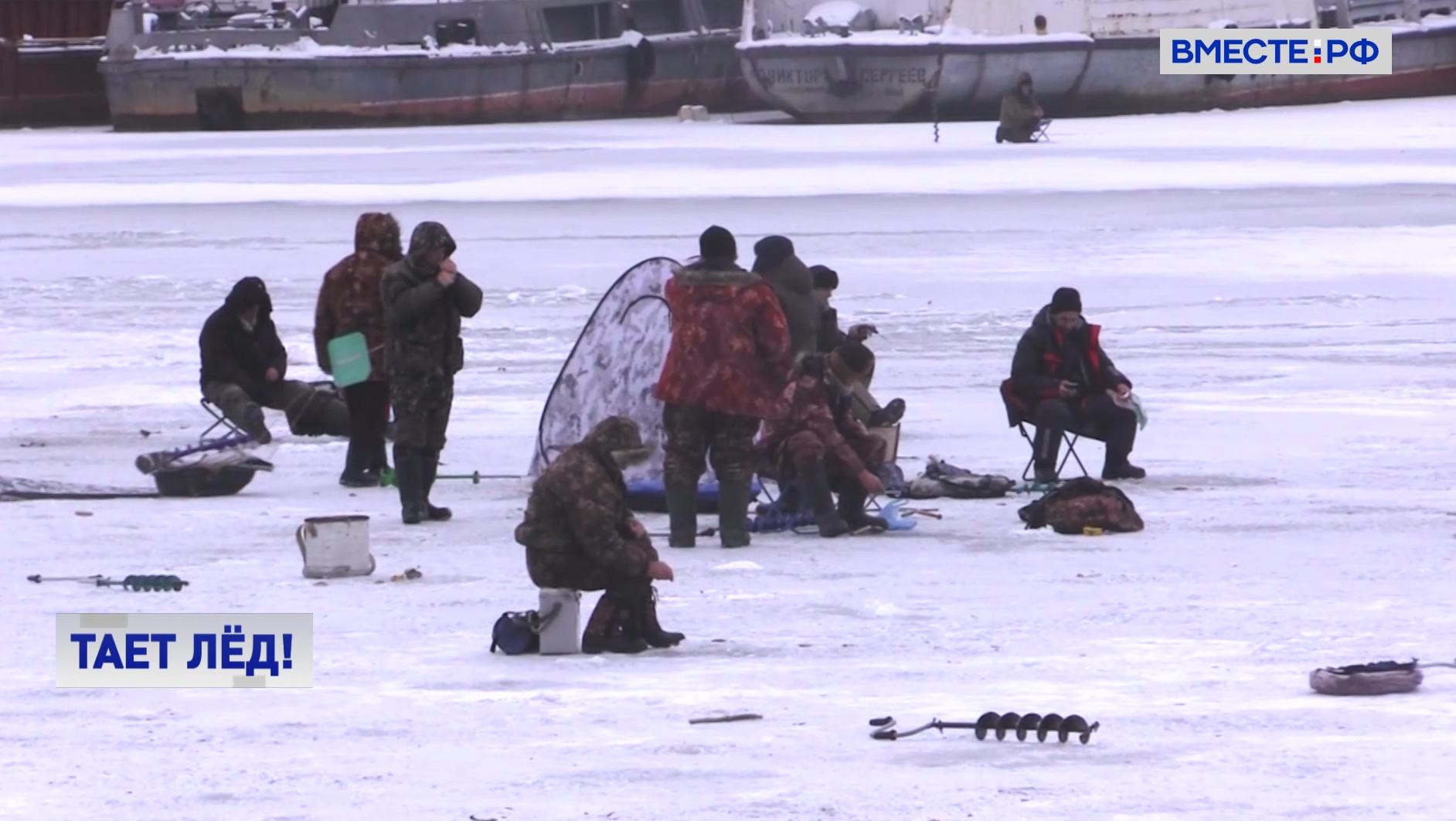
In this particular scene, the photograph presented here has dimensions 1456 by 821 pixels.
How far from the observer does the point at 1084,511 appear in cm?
952

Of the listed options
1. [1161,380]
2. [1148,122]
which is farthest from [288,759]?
[1148,122]

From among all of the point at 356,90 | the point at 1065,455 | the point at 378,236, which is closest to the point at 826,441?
the point at 1065,455

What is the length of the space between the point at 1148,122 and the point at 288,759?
39.0 metres

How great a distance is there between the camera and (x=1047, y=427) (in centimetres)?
1077

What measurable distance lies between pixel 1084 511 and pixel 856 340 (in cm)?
113

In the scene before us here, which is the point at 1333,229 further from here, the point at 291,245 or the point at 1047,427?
the point at 1047,427

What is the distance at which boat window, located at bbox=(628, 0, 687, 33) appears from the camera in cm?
5402

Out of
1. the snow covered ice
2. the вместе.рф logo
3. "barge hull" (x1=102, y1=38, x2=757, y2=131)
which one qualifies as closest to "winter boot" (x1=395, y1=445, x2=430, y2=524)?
the snow covered ice

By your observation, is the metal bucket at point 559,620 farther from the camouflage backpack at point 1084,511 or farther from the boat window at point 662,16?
the boat window at point 662,16

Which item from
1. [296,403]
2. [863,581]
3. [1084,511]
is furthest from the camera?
[296,403]

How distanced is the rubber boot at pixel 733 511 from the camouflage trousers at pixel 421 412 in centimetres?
124

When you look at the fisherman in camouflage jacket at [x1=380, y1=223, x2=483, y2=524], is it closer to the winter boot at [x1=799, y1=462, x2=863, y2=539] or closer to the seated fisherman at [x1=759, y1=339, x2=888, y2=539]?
the seated fisherman at [x1=759, y1=339, x2=888, y2=539]

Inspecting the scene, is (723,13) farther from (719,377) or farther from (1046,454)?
(719,377)

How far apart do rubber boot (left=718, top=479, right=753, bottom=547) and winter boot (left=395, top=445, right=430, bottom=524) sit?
126 cm
